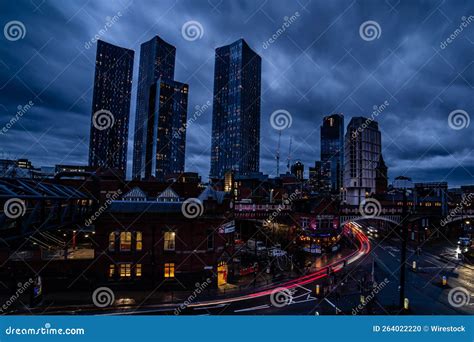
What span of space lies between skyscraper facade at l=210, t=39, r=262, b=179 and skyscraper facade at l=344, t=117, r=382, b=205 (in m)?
98.2

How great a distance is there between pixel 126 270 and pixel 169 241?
3.49 m

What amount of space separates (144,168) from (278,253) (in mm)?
135385

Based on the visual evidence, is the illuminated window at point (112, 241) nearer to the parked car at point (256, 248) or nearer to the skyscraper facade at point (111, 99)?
the parked car at point (256, 248)

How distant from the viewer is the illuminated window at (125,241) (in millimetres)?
17672

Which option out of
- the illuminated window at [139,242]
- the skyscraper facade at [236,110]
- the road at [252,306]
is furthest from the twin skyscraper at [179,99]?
the road at [252,306]

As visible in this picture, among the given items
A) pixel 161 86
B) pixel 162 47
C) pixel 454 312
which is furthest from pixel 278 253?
pixel 162 47

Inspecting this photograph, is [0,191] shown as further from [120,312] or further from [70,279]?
[70,279]

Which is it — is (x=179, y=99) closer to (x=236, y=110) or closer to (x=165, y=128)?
(x=165, y=128)

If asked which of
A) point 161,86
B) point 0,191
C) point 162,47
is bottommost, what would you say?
point 0,191

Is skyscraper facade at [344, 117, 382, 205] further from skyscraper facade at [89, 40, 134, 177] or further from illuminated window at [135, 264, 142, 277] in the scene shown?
skyscraper facade at [89, 40, 134, 177]

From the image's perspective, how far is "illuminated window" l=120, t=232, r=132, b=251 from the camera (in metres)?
17.7

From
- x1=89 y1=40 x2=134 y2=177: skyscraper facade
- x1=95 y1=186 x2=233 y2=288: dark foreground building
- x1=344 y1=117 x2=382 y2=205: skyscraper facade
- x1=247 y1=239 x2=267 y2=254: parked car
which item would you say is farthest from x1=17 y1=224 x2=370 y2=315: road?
x1=89 y1=40 x2=134 y2=177: skyscraper facade

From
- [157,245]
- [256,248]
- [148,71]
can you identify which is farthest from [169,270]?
[148,71]

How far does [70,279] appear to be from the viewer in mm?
16859
